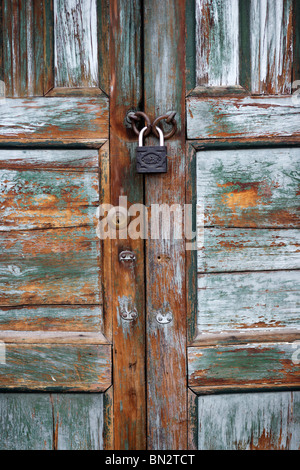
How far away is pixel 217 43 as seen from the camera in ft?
3.40

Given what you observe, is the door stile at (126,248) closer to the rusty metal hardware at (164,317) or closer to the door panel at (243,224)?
the rusty metal hardware at (164,317)

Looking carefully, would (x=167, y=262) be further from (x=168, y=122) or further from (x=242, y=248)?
(x=168, y=122)

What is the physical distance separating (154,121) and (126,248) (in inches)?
15.2

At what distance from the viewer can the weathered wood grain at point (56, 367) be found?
3.46ft

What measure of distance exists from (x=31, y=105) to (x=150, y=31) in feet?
1.36

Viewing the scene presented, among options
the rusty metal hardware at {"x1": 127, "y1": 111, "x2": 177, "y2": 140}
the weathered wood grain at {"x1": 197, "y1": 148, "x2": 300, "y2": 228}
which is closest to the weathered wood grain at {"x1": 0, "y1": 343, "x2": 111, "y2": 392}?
the weathered wood grain at {"x1": 197, "y1": 148, "x2": 300, "y2": 228}

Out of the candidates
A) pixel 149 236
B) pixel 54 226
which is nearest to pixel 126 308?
pixel 149 236

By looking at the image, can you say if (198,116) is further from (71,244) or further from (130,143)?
(71,244)

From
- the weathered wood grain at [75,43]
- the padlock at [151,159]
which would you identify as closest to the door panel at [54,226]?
the weathered wood grain at [75,43]

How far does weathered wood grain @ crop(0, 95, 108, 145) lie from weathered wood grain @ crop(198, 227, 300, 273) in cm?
45

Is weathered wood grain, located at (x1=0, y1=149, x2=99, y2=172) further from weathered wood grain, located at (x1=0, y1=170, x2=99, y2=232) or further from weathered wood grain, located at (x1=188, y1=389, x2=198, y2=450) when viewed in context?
weathered wood grain, located at (x1=188, y1=389, x2=198, y2=450)

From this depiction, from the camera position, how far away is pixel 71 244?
106 centimetres

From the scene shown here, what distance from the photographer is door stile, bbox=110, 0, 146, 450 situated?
1.03 meters

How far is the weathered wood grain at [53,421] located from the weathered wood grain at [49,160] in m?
0.70
